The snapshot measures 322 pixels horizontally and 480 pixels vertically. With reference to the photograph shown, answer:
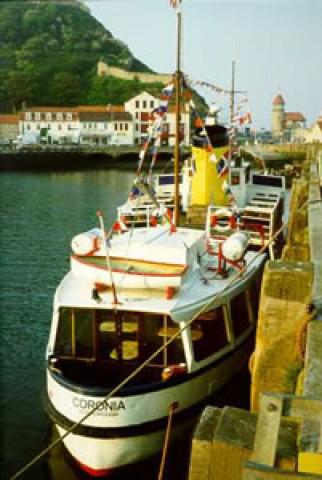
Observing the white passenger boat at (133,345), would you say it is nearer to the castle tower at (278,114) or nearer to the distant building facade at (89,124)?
the distant building facade at (89,124)

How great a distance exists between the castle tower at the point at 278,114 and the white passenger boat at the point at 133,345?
418ft

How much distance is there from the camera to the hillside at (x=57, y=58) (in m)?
142

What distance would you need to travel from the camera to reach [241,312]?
40.8ft

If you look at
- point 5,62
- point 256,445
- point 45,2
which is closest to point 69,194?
point 256,445

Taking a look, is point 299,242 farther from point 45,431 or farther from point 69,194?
point 69,194

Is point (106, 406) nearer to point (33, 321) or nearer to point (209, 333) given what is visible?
point (209, 333)

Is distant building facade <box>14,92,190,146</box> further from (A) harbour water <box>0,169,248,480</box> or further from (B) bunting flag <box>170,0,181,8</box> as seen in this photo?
(B) bunting flag <box>170,0,181,8</box>

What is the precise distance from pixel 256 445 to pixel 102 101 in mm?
144097

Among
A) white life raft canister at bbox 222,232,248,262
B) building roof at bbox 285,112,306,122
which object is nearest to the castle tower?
building roof at bbox 285,112,306,122

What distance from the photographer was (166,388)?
9477mm

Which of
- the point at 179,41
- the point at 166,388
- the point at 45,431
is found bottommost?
the point at 45,431

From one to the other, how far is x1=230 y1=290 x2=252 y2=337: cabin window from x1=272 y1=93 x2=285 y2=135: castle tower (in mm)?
125658

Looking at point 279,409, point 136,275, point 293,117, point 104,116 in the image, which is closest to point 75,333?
point 136,275

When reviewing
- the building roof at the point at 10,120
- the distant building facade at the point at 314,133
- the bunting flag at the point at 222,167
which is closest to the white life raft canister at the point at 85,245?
the bunting flag at the point at 222,167
